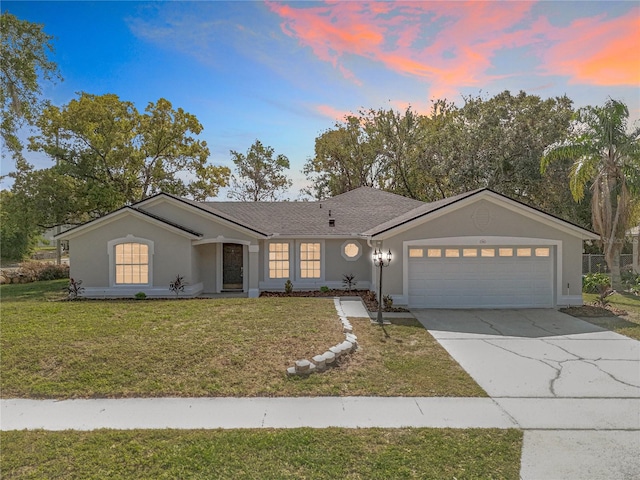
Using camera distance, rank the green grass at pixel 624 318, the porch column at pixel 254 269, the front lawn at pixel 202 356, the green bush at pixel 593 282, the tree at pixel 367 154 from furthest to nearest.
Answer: the tree at pixel 367 154 < the green bush at pixel 593 282 < the porch column at pixel 254 269 < the green grass at pixel 624 318 < the front lawn at pixel 202 356

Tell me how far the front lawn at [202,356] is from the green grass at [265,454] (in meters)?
1.20

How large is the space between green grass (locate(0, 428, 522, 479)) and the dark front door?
11393mm

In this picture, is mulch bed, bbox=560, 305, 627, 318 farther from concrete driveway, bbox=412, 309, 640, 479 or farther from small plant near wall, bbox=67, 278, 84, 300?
small plant near wall, bbox=67, 278, 84, 300

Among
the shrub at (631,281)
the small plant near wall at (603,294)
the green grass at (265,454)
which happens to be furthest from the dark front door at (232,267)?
the shrub at (631,281)

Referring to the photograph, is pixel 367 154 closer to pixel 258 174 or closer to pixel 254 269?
pixel 258 174

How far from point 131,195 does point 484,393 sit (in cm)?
2719

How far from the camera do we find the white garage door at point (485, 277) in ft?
41.1

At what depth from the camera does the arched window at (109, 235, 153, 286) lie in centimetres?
1434

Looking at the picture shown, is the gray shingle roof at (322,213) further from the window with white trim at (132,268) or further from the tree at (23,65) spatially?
the tree at (23,65)

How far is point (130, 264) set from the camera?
14.4 m

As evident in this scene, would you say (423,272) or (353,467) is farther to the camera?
(423,272)

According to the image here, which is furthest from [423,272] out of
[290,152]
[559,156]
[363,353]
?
[290,152]

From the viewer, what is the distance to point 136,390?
19.3ft

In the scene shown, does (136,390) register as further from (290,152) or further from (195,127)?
(290,152)
